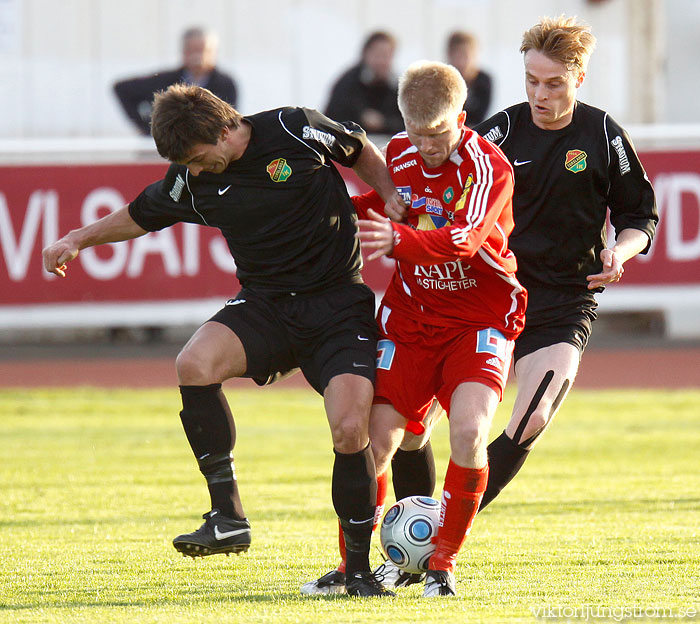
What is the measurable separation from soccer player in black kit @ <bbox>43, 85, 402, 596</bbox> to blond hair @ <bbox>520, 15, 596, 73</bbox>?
825 mm

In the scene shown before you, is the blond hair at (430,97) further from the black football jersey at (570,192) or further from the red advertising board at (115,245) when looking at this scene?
the red advertising board at (115,245)

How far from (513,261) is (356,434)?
94cm

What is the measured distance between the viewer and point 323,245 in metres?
5.50

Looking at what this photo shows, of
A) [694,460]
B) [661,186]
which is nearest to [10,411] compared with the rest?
[694,460]

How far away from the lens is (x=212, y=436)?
5445 millimetres

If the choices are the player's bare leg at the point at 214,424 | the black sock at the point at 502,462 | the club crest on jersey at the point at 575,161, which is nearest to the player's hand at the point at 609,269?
the club crest on jersey at the point at 575,161

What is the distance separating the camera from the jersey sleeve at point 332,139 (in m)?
5.49

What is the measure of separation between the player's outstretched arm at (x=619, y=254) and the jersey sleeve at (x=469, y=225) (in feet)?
1.50

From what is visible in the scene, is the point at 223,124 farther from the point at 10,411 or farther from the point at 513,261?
the point at 10,411

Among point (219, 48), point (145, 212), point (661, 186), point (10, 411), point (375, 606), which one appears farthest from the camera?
point (219, 48)

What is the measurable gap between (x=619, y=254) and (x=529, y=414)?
0.76 meters

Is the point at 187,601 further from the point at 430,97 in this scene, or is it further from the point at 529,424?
the point at 430,97

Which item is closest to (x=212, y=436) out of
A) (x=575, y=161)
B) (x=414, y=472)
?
(x=414, y=472)

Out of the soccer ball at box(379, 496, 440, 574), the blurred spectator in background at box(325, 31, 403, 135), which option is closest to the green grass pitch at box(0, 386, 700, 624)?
the soccer ball at box(379, 496, 440, 574)
